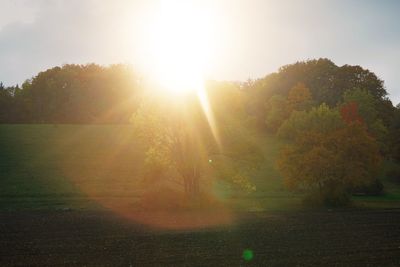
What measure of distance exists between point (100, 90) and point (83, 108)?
1026cm

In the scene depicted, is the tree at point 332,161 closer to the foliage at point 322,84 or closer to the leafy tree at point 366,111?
the leafy tree at point 366,111

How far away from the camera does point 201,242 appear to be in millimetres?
29984

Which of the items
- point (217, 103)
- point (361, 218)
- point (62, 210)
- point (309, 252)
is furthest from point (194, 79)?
point (309, 252)

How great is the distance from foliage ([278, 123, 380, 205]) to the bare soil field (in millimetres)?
13655

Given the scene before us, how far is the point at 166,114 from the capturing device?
182 ft

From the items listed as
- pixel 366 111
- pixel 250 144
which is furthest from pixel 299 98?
pixel 250 144

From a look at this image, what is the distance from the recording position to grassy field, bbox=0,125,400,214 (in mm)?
58888

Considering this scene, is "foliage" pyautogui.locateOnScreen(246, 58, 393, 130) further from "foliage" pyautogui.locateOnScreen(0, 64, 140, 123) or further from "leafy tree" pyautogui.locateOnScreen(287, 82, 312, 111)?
"foliage" pyautogui.locateOnScreen(0, 64, 140, 123)

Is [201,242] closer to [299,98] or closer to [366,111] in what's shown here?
[366,111]

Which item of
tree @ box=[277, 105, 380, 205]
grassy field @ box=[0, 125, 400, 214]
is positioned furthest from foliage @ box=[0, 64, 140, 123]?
tree @ box=[277, 105, 380, 205]

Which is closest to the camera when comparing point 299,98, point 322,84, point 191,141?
point 191,141

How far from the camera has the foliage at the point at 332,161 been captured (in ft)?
190

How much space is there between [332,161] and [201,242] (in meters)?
32.4

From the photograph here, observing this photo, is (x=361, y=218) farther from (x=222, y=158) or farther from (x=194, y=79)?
(x=194, y=79)
